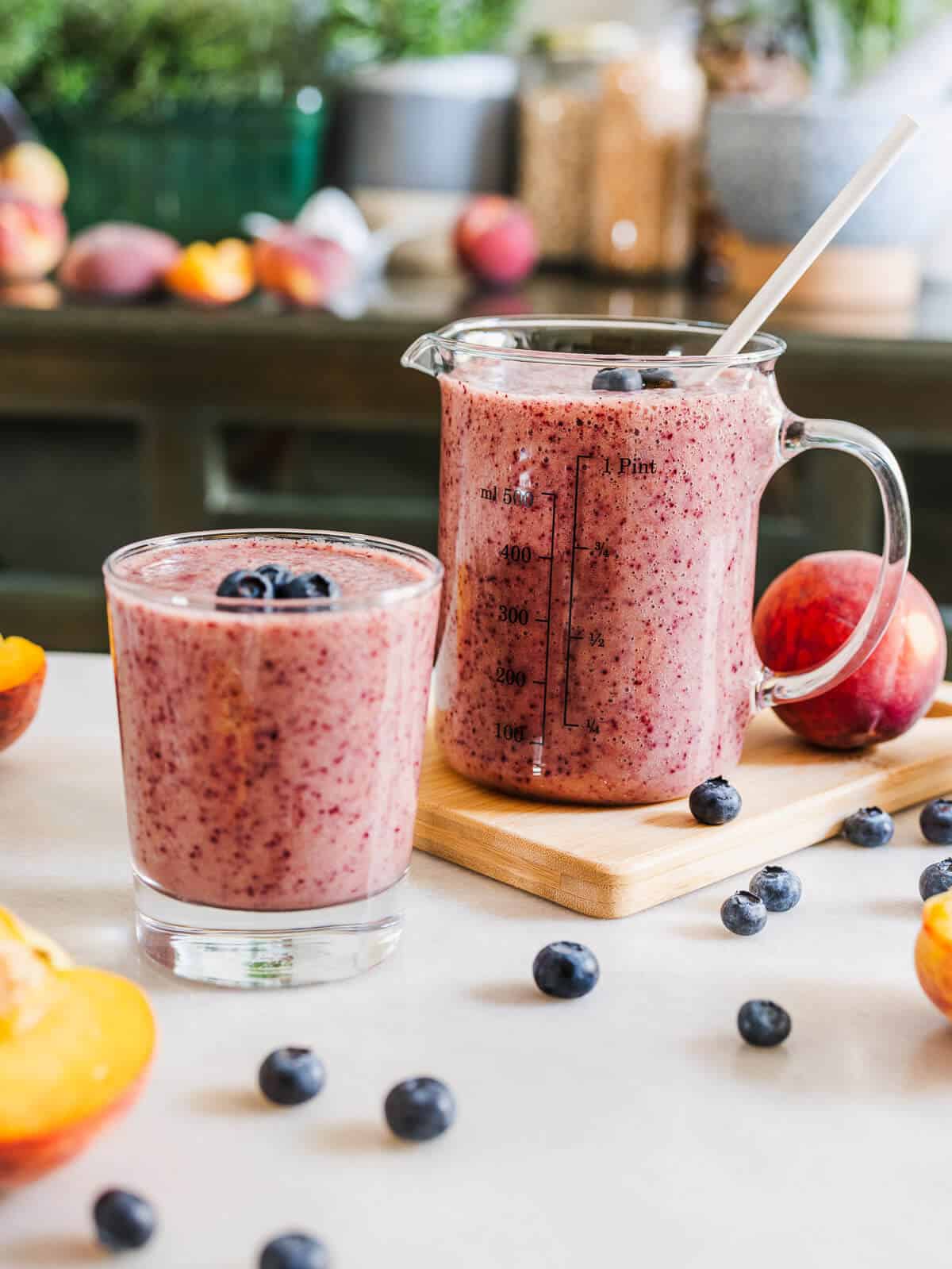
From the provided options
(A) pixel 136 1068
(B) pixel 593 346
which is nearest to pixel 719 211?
(B) pixel 593 346

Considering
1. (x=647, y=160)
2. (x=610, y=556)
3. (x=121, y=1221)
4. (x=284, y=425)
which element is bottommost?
(x=284, y=425)

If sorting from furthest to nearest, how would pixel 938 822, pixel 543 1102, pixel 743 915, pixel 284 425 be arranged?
pixel 284 425 < pixel 938 822 < pixel 743 915 < pixel 543 1102

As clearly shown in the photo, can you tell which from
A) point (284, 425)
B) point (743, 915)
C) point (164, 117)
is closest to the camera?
point (743, 915)

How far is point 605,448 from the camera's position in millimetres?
746

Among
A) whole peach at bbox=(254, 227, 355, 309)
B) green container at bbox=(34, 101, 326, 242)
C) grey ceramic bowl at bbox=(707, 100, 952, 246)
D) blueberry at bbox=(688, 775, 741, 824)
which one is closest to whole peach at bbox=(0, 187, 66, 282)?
green container at bbox=(34, 101, 326, 242)

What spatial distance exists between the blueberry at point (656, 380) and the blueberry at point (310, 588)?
22 centimetres

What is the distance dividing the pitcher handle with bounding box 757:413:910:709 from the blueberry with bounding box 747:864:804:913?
0.44 feet

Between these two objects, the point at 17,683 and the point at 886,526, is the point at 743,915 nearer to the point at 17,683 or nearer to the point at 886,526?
the point at 886,526

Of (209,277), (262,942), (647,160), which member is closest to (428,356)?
(262,942)

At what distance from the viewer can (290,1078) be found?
535mm

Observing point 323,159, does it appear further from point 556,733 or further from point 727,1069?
point 727,1069

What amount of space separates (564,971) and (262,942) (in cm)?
12

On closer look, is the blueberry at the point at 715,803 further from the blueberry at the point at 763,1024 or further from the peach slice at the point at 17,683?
the peach slice at the point at 17,683

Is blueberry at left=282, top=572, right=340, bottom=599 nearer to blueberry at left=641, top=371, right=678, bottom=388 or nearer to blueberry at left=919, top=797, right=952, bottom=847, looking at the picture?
blueberry at left=641, top=371, right=678, bottom=388
